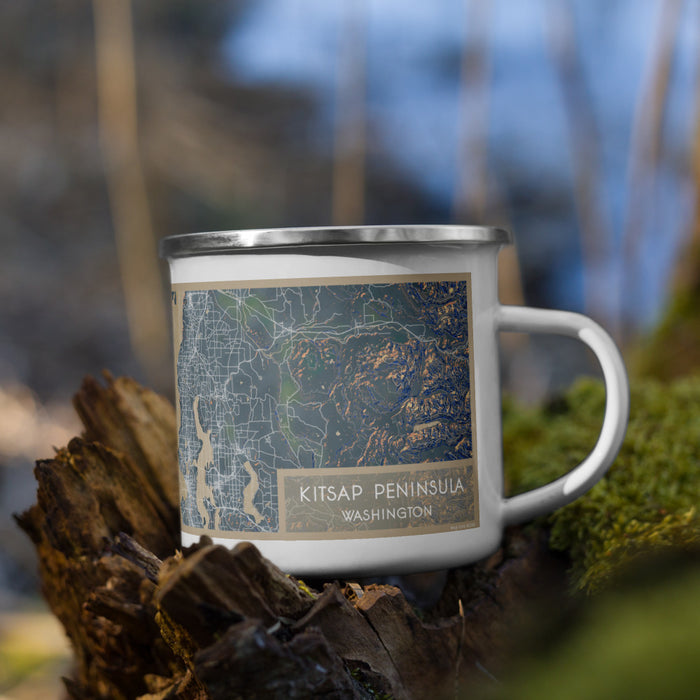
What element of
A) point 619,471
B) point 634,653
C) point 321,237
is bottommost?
point 619,471

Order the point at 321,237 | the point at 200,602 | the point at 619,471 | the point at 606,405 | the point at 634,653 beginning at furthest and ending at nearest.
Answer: the point at 619,471
the point at 606,405
the point at 321,237
the point at 200,602
the point at 634,653

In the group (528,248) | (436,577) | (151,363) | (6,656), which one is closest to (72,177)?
(151,363)

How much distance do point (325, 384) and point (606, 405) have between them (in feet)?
1.11

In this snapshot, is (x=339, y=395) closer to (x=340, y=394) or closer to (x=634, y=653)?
(x=340, y=394)

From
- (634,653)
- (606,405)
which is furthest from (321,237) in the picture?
(634,653)

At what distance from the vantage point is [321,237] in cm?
74

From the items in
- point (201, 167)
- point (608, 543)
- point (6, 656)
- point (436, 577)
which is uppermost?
point (201, 167)

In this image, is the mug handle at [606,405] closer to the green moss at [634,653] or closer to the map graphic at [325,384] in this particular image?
the map graphic at [325,384]

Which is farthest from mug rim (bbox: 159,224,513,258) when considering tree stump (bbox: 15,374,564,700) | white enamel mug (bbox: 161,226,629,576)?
tree stump (bbox: 15,374,564,700)

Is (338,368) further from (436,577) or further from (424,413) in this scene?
(436,577)

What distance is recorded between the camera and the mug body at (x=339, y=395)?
2.48 feet

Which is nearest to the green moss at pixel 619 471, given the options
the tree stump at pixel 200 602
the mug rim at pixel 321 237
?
the tree stump at pixel 200 602

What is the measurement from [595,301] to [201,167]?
2782mm

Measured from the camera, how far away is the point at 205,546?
0.61 m
